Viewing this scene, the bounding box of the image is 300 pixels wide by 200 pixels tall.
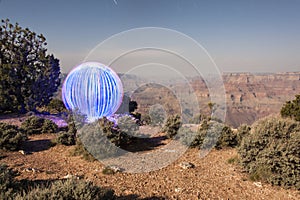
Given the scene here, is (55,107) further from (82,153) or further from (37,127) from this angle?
(82,153)

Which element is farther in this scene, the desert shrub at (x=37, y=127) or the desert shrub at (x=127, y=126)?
the desert shrub at (x=37, y=127)

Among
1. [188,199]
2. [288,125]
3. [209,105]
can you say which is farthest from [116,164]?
[209,105]

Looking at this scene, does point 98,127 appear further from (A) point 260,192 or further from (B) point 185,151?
(A) point 260,192

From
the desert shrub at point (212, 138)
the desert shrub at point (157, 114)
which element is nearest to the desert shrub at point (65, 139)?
the desert shrub at point (212, 138)

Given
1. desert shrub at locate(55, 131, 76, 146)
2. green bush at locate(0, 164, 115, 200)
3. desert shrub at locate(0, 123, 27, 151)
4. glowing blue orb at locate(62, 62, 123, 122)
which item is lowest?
desert shrub at locate(55, 131, 76, 146)

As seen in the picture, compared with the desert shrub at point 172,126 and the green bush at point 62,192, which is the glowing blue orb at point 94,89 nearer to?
the desert shrub at point 172,126

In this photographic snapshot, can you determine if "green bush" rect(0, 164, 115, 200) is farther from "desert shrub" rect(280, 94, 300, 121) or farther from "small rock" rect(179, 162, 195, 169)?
"desert shrub" rect(280, 94, 300, 121)

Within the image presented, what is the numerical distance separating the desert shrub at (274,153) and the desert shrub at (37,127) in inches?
310

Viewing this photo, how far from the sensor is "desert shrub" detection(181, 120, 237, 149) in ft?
25.2

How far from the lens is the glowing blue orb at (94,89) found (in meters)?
9.89

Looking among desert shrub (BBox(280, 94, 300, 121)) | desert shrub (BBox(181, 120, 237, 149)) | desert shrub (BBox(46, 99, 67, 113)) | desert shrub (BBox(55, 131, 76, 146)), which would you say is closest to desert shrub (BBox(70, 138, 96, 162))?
desert shrub (BBox(55, 131, 76, 146))

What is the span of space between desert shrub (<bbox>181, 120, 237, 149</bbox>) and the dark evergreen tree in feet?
36.9

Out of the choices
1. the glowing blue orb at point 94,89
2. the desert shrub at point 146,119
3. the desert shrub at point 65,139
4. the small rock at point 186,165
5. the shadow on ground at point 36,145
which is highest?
the glowing blue orb at point 94,89

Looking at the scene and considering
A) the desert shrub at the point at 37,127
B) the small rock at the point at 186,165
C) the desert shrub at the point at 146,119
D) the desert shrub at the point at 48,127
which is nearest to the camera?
the small rock at the point at 186,165
